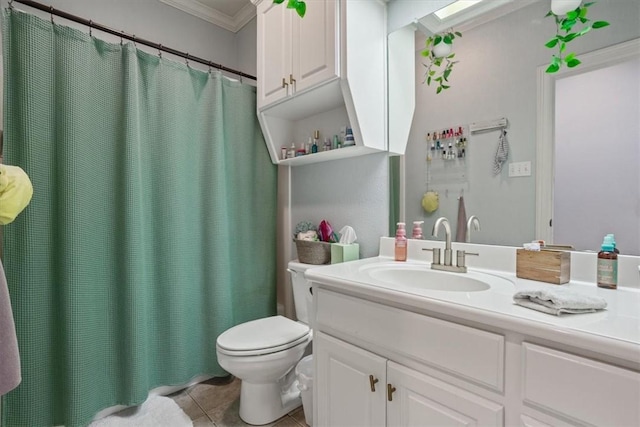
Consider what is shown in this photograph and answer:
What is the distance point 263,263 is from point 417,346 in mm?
1401

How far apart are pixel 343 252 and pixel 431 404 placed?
0.85 meters

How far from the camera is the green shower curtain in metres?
1.38

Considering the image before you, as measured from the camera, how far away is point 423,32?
5.05 ft

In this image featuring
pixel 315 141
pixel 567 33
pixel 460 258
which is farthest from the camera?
pixel 315 141

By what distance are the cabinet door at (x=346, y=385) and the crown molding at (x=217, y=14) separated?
2.40m

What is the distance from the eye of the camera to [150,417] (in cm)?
162

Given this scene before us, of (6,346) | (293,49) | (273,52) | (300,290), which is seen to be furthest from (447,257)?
(6,346)

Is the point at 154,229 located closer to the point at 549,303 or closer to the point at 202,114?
the point at 202,114

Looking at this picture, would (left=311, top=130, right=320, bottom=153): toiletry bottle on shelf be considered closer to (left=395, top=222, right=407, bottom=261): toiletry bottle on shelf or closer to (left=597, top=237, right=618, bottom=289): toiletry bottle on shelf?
(left=395, top=222, right=407, bottom=261): toiletry bottle on shelf

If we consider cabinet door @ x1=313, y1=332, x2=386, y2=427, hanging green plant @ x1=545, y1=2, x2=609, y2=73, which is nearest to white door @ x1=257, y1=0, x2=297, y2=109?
hanging green plant @ x1=545, y1=2, x2=609, y2=73

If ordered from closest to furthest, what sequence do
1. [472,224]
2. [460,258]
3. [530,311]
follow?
[530,311] → [460,258] → [472,224]

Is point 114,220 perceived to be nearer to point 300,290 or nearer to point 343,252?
point 300,290

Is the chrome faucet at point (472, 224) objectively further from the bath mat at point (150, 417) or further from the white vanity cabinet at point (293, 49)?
the bath mat at point (150, 417)

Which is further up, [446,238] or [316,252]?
[446,238]
